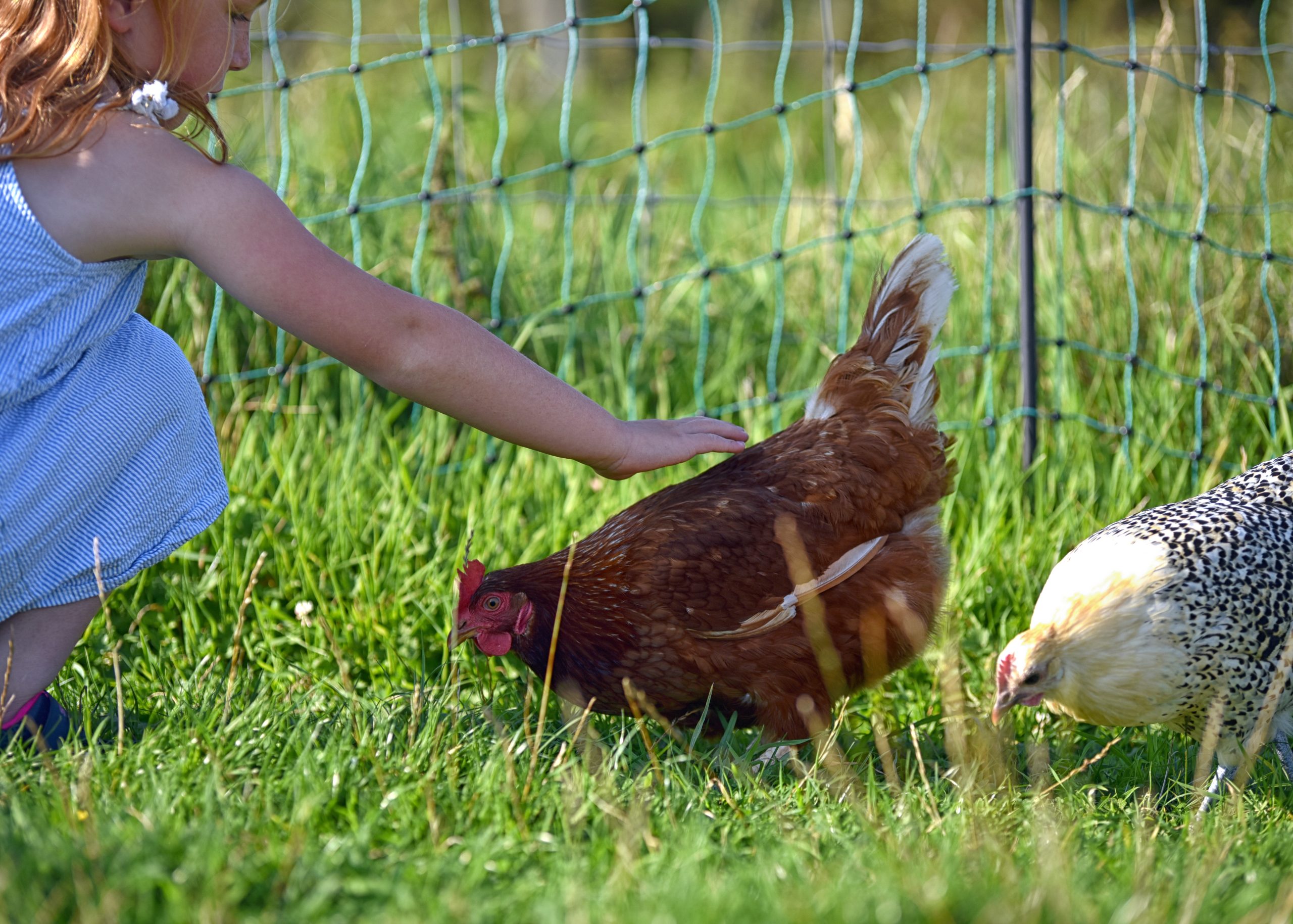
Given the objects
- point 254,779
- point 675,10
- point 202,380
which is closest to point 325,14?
point 675,10

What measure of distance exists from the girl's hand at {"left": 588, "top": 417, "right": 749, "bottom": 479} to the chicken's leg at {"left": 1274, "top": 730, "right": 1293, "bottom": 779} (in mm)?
1385

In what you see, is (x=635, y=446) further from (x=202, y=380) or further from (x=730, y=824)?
(x=202, y=380)

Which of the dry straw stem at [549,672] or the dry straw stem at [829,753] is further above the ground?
the dry straw stem at [549,672]

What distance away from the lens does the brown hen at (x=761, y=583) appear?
99.9 inches

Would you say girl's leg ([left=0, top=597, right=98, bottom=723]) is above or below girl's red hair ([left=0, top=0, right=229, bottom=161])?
below

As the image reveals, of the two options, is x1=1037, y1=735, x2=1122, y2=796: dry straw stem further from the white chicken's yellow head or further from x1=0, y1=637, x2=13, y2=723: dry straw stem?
x1=0, y1=637, x2=13, y2=723: dry straw stem


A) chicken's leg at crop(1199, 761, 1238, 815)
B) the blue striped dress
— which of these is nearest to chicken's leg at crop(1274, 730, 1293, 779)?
chicken's leg at crop(1199, 761, 1238, 815)

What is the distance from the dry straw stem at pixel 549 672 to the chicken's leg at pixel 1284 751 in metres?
1.60

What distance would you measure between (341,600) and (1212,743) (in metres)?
2.00

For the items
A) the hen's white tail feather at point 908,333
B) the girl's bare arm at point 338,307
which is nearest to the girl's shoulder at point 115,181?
the girl's bare arm at point 338,307

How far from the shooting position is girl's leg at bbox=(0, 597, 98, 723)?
212cm

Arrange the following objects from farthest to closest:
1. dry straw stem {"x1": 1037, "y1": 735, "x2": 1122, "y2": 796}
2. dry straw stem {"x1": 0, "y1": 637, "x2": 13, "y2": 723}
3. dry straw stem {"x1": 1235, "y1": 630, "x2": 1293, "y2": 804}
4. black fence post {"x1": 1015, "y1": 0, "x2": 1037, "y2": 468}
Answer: black fence post {"x1": 1015, "y1": 0, "x2": 1037, "y2": 468}, dry straw stem {"x1": 1235, "y1": 630, "x2": 1293, "y2": 804}, dry straw stem {"x1": 1037, "y1": 735, "x2": 1122, "y2": 796}, dry straw stem {"x1": 0, "y1": 637, "x2": 13, "y2": 723}

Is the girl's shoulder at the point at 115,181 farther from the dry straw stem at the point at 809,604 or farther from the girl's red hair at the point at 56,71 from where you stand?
the dry straw stem at the point at 809,604

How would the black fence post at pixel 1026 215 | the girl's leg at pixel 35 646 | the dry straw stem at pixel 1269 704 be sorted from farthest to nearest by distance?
the black fence post at pixel 1026 215 → the dry straw stem at pixel 1269 704 → the girl's leg at pixel 35 646
